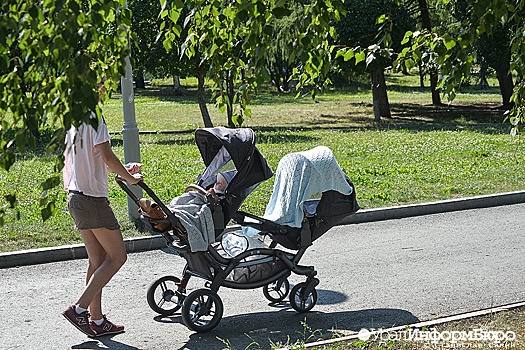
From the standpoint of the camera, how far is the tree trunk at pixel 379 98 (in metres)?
29.5

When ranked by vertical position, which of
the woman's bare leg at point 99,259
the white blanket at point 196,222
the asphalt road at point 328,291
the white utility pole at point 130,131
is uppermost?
the white utility pole at point 130,131

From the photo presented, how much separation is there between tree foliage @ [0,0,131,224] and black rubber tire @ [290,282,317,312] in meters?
3.85

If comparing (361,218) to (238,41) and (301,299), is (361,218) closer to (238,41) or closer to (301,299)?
(301,299)

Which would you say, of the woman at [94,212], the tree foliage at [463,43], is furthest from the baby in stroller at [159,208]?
the tree foliage at [463,43]

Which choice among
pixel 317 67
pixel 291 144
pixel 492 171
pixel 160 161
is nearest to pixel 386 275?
pixel 317 67

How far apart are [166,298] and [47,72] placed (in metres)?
3.94

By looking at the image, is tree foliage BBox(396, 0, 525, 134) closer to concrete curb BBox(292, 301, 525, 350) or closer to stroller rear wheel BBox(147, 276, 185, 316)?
concrete curb BBox(292, 301, 525, 350)

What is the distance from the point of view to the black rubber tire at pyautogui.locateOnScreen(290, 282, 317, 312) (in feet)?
23.3

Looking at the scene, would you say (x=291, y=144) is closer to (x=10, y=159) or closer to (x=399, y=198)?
(x=399, y=198)

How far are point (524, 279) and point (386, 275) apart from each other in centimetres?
139

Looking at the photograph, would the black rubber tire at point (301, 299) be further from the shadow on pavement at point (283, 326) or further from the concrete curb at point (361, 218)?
the concrete curb at point (361, 218)

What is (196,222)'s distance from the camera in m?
6.39

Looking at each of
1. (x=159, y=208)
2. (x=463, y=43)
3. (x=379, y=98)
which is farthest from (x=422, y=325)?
(x=379, y=98)

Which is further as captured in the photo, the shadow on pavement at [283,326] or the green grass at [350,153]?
the green grass at [350,153]
